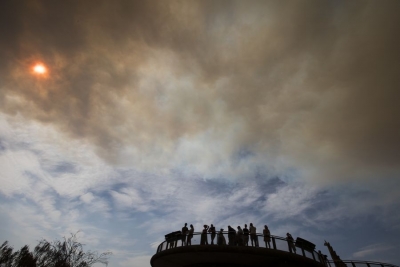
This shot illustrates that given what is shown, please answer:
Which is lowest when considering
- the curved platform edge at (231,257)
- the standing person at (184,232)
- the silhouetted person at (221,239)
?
the curved platform edge at (231,257)

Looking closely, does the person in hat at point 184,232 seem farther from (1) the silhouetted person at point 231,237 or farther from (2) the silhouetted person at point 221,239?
(1) the silhouetted person at point 231,237

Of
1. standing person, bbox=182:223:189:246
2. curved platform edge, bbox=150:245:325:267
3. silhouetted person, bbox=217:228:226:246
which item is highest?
standing person, bbox=182:223:189:246

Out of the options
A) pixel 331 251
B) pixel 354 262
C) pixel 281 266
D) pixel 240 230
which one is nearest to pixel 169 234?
pixel 240 230

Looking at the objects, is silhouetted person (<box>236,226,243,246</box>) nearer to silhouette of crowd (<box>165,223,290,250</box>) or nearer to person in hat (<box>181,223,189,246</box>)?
silhouette of crowd (<box>165,223,290,250</box>)

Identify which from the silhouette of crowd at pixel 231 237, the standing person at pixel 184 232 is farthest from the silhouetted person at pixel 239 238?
the standing person at pixel 184 232

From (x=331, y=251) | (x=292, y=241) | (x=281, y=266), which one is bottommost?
(x=281, y=266)

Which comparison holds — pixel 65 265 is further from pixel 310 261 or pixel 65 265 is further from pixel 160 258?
pixel 310 261

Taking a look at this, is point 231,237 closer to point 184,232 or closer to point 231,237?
point 231,237

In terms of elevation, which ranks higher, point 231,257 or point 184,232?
point 184,232

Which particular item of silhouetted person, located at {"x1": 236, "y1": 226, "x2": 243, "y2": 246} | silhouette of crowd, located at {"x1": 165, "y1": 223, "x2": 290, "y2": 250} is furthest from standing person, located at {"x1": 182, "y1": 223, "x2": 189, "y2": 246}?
silhouetted person, located at {"x1": 236, "y1": 226, "x2": 243, "y2": 246}

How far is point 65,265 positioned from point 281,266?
2364cm

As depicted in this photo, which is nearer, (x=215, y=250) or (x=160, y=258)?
(x=215, y=250)

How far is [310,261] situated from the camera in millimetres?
14727

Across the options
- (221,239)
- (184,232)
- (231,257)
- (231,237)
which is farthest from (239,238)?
(184,232)
